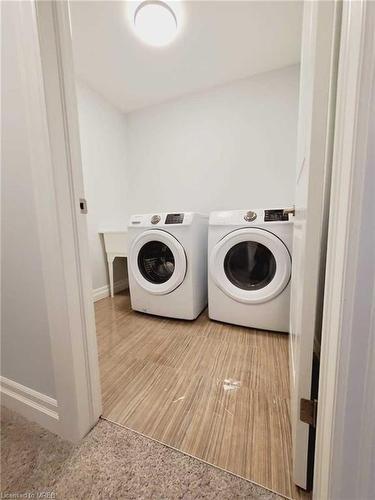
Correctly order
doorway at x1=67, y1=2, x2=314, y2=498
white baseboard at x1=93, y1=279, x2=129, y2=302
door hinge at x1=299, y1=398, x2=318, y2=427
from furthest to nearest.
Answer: white baseboard at x1=93, y1=279, x2=129, y2=302 → doorway at x1=67, y1=2, x2=314, y2=498 → door hinge at x1=299, y1=398, x2=318, y2=427

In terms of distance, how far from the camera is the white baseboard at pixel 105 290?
194 cm

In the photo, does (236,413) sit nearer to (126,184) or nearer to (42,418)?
(42,418)

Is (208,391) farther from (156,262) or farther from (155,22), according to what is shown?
(155,22)

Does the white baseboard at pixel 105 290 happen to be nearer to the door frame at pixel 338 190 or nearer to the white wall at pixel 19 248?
the white wall at pixel 19 248

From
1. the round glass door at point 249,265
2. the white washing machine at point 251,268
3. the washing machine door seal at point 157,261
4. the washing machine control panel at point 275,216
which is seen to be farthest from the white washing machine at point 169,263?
the washing machine control panel at point 275,216

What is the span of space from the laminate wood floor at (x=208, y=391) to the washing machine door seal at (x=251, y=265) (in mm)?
276

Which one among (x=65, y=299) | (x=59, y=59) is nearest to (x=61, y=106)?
(x=59, y=59)

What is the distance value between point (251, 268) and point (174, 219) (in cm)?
63

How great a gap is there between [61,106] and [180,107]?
187 cm

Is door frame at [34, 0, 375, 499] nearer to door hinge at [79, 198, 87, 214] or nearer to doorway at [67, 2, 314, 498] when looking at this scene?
door hinge at [79, 198, 87, 214]

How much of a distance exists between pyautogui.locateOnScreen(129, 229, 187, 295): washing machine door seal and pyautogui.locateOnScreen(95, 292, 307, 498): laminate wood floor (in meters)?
0.31

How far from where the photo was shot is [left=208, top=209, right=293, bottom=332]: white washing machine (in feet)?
→ 3.97

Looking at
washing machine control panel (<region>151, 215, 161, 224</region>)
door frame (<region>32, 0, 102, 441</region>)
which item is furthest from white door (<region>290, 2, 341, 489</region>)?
washing machine control panel (<region>151, 215, 161, 224</region>)

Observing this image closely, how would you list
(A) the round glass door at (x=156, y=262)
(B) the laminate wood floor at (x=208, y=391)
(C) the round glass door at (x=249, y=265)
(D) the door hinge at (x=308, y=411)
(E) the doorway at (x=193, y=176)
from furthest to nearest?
(A) the round glass door at (x=156, y=262), (C) the round glass door at (x=249, y=265), (E) the doorway at (x=193, y=176), (B) the laminate wood floor at (x=208, y=391), (D) the door hinge at (x=308, y=411)
